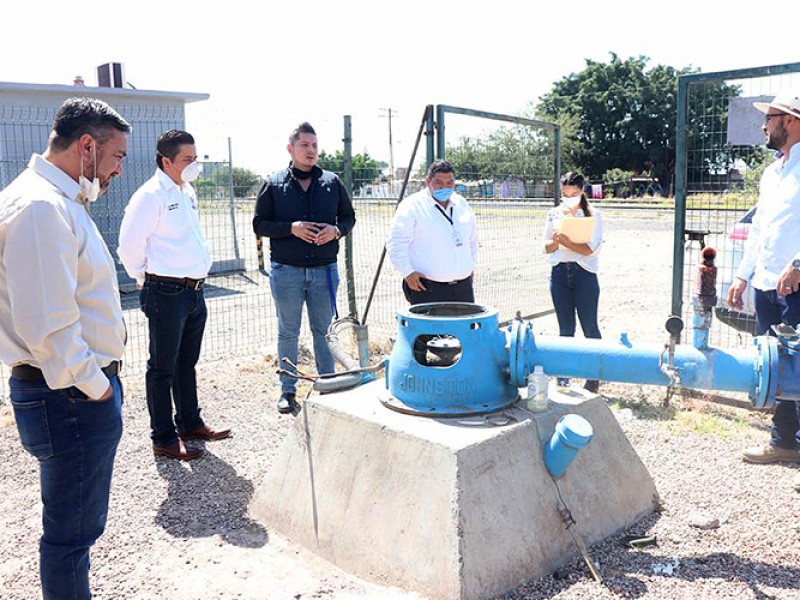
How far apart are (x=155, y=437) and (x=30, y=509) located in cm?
86

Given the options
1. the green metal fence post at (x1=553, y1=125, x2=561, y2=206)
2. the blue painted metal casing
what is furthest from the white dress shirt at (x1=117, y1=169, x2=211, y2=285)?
the green metal fence post at (x1=553, y1=125, x2=561, y2=206)

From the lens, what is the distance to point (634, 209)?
32.2m

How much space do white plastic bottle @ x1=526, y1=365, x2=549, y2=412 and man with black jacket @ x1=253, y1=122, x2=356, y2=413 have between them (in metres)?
2.28

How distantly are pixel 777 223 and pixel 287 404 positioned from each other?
11.7ft

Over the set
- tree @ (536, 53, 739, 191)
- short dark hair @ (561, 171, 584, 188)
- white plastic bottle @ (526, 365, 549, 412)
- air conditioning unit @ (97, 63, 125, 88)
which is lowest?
white plastic bottle @ (526, 365, 549, 412)

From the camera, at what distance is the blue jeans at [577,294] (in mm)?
5953

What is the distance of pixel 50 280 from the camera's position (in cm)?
244

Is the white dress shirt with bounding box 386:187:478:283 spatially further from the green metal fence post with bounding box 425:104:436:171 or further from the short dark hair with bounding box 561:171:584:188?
the green metal fence post with bounding box 425:104:436:171

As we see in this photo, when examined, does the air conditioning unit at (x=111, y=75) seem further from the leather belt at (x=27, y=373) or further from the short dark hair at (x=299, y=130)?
the leather belt at (x=27, y=373)

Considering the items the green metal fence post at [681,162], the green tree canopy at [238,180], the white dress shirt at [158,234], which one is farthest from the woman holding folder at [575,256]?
the green tree canopy at [238,180]

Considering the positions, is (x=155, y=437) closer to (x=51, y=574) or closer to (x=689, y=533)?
(x=51, y=574)

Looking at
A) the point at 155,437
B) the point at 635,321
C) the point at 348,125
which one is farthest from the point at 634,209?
the point at 155,437

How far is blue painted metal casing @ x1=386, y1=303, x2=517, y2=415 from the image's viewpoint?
352 cm

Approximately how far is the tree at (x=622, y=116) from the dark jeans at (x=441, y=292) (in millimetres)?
44746
